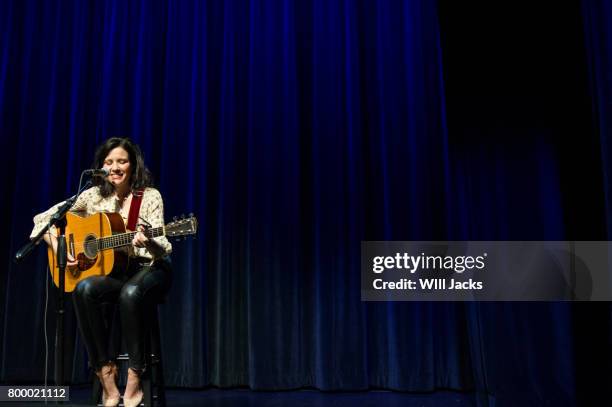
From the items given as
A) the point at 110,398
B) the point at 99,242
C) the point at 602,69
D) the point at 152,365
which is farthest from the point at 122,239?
the point at 602,69

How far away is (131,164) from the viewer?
2619 millimetres

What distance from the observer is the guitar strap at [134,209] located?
2490mm

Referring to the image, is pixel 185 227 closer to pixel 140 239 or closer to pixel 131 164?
pixel 140 239

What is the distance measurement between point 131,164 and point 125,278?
1.84 feet

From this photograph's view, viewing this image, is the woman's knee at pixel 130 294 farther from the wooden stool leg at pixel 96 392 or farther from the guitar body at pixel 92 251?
the wooden stool leg at pixel 96 392

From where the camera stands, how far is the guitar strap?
8.17ft

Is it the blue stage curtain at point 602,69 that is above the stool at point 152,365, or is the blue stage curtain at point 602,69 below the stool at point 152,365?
above

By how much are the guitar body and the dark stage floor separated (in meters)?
0.79

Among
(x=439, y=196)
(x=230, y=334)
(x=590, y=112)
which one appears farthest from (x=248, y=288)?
(x=590, y=112)

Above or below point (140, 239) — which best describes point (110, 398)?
below

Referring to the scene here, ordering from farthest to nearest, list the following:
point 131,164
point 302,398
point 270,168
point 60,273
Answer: point 270,168 → point 302,398 → point 131,164 → point 60,273

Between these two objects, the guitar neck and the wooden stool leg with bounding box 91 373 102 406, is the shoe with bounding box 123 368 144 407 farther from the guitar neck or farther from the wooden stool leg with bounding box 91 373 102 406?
the guitar neck

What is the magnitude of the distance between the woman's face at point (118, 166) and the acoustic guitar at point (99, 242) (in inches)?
7.5

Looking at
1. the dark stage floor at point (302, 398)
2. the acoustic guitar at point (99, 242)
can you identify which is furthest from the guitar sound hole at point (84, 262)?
the dark stage floor at point (302, 398)
